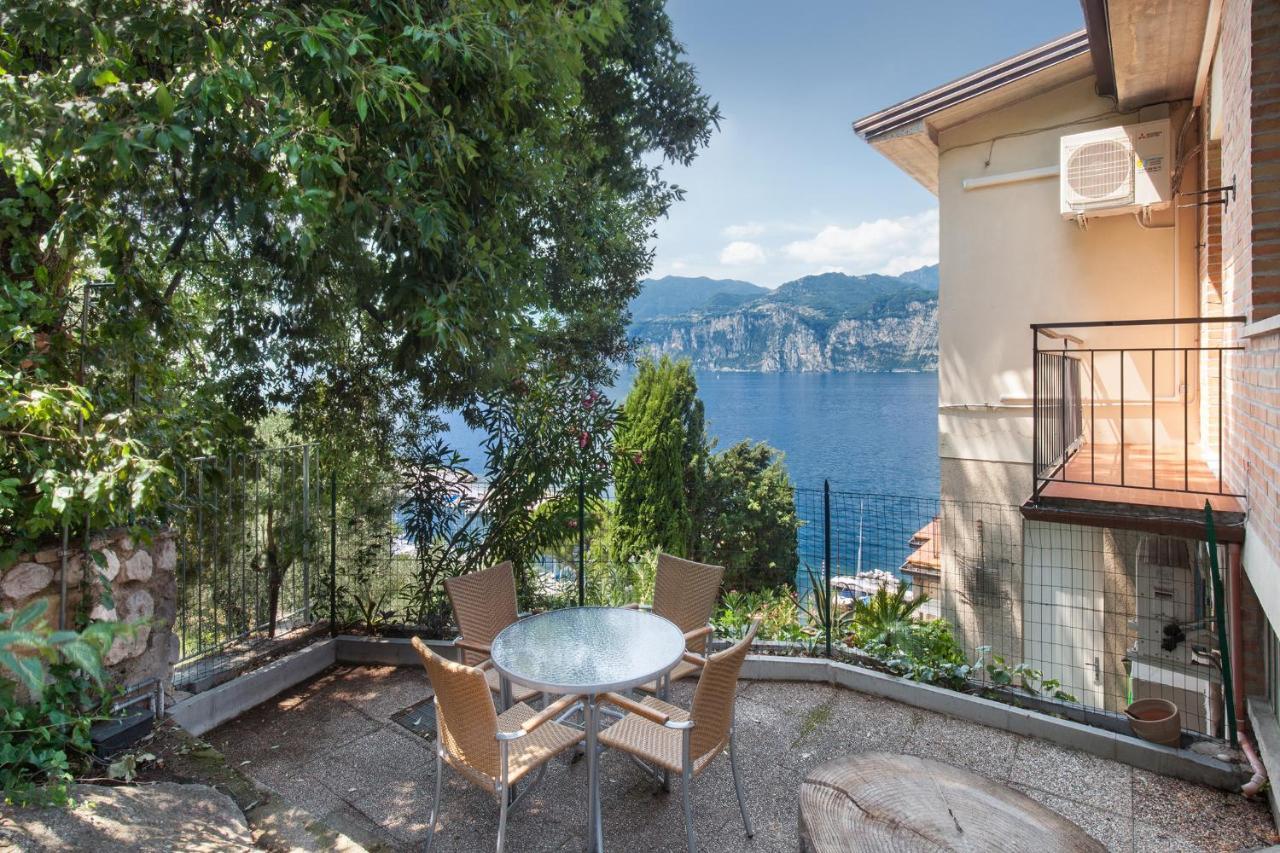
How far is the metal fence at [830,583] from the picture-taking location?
461 cm

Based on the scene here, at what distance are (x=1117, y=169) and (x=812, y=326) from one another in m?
64.9

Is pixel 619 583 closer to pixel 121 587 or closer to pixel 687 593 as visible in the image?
pixel 687 593

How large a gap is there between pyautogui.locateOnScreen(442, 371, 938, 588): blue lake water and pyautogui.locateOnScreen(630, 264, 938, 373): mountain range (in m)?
3.97

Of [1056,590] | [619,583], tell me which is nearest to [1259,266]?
[1056,590]

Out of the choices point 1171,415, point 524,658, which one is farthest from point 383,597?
point 1171,415

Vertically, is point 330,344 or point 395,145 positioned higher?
point 395,145

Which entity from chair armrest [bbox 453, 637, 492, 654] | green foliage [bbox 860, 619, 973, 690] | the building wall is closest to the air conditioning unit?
the building wall

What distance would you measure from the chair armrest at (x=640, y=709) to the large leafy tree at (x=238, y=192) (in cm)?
188

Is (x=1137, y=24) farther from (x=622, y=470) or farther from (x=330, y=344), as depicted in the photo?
(x=330, y=344)

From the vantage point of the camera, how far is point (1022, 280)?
295 inches

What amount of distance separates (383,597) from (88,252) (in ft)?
10.2

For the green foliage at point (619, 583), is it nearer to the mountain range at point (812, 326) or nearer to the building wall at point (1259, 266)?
the building wall at point (1259, 266)

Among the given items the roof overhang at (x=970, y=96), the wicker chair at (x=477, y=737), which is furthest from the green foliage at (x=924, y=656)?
the roof overhang at (x=970, y=96)

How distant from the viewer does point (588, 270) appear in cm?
679
